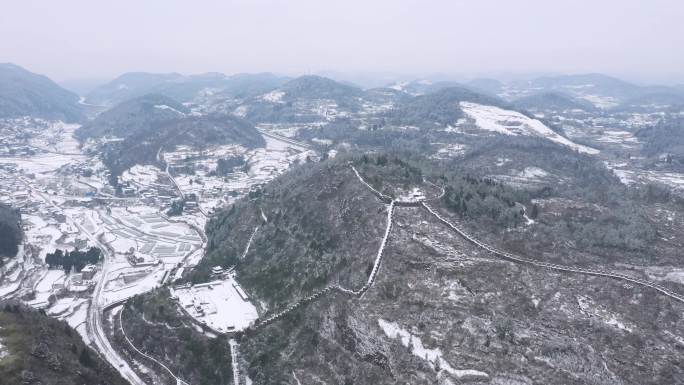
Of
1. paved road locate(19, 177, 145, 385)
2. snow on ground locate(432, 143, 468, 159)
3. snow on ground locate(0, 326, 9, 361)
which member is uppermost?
snow on ground locate(0, 326, 9, 361)

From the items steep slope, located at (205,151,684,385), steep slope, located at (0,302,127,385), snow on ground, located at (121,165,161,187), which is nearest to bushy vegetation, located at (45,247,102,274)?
steep slope, located at (205,151,684,385)

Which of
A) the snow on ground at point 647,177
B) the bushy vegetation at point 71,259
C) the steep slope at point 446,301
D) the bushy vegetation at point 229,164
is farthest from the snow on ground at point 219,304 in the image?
the snow on ground at point 647,177

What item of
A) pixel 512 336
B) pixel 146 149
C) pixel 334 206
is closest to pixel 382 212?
pixel 334 206

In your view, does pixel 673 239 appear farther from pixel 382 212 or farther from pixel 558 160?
pixel 558 160

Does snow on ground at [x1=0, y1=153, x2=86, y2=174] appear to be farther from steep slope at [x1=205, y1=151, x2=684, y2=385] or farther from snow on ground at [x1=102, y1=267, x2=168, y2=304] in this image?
steep slope at [x1=205, y1=151, x2=684, y2=385]

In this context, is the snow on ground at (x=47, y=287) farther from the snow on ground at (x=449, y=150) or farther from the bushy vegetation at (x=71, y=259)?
the snow on ground at (x=449, y=150)

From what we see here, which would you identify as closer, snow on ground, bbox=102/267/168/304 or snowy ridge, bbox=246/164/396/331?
snowy ridge, bbox=246/164/396/331
